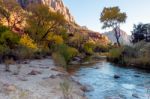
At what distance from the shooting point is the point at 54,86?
23281 mm

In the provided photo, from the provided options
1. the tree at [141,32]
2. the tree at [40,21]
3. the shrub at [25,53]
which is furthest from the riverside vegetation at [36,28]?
the tree at [141,32]

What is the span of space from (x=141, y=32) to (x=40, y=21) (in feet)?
67.2

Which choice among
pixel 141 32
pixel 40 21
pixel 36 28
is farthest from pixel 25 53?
pixel 141 32

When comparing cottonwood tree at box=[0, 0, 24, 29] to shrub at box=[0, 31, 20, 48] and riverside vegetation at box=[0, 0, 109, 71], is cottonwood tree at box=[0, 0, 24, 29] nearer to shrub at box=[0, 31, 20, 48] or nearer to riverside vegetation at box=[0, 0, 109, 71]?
riverside vegetation at box=[0, 0, 109, 71]

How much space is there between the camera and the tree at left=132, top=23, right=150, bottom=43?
62.0 m

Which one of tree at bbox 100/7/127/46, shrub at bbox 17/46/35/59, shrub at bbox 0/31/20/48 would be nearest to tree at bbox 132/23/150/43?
tree at bbox 100/7/127/46

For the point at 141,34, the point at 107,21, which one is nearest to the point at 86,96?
the point at 141,34

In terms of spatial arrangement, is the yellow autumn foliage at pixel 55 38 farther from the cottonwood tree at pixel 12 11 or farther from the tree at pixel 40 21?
the cottonwood tree at pixel 12 11

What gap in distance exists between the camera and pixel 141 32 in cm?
6278

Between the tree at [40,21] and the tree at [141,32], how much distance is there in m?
15.2

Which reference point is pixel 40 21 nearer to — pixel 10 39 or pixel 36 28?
pixel 36 28

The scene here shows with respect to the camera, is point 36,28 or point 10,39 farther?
point 36,28

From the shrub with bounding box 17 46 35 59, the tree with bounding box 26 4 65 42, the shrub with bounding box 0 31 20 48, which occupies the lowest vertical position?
the shrub with bounding box 17 46 35 59

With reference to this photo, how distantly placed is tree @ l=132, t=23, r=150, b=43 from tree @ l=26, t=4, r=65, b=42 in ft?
49.8
